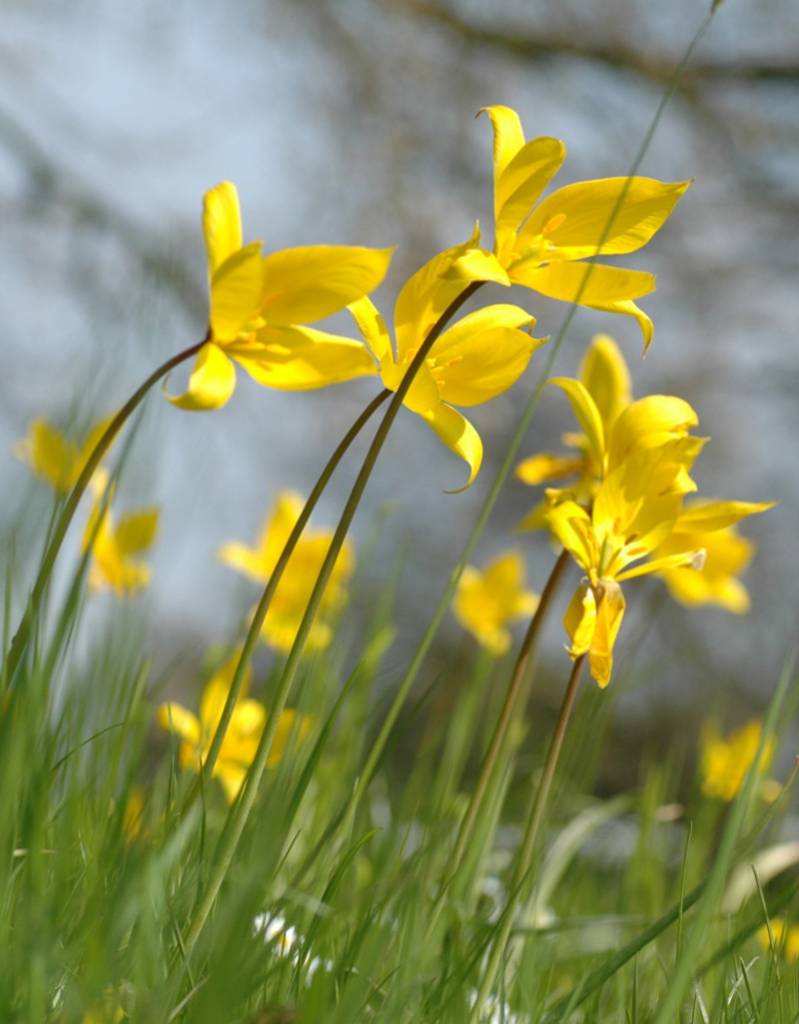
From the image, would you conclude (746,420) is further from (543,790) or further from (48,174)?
(543,790)

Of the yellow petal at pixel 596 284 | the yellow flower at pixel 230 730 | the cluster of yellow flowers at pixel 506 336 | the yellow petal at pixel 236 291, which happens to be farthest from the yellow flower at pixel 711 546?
the yellow flower at pixel 230 730

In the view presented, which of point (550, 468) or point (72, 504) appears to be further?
point (550, 468)

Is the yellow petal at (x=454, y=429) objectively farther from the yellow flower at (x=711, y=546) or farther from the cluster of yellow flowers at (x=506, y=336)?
the yellow flower at (x=711, y=546)

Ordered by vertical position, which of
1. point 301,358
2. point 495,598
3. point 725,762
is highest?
point 301,358

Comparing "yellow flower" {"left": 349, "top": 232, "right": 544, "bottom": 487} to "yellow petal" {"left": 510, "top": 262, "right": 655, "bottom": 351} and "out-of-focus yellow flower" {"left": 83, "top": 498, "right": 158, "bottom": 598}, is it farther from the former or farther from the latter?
"out-of-focus yellow flower" {"left": 83, "top": 498, "right": 158, "bottom": 598}

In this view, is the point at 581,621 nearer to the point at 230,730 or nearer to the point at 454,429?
the point at 454,429

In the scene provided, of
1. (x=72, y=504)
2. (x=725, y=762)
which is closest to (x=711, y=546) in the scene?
(x=72, y=504)

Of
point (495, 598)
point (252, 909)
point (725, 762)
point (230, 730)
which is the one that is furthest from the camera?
point (725, 762)

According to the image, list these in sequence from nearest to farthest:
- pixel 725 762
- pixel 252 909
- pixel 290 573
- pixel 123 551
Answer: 1. pixel 252 909
2. pixel 123 551
3. pixel 290 573
4. pixel 725 762

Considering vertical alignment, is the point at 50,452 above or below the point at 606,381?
below
